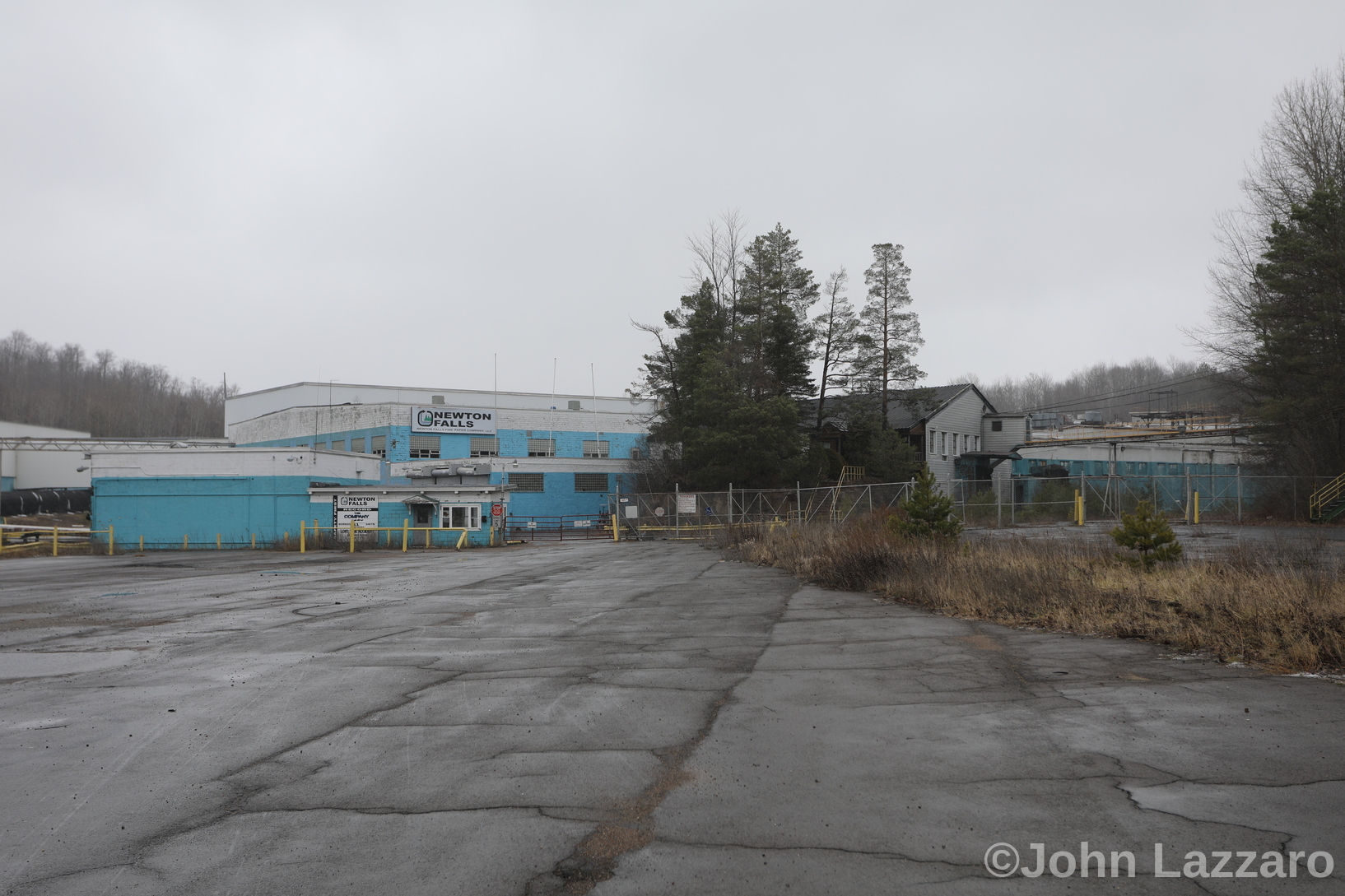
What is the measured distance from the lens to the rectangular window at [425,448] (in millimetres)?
56688

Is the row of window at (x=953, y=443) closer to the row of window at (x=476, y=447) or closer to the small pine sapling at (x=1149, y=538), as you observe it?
the row of window at (x=476, y=447)

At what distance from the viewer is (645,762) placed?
18.1 ft

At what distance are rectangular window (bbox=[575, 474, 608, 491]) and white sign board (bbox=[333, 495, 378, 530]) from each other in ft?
→ 71.5

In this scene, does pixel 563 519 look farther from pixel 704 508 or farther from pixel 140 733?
pixel 140 733

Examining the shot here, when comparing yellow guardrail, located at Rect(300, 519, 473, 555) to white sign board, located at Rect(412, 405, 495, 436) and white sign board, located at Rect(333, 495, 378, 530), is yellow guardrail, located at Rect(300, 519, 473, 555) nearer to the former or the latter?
white sign board, located at Rect(333, 495, 378, 530)

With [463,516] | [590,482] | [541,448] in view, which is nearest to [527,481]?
[541,448]

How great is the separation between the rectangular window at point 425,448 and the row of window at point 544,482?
17.7 ft

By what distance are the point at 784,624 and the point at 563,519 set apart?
4604 cm

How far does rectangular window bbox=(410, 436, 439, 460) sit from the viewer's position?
56688 millimetres

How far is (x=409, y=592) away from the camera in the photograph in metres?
17.1

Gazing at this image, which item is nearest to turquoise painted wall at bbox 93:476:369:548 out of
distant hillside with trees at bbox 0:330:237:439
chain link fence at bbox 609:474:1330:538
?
chain link fence at bbox 609:474:1330:538

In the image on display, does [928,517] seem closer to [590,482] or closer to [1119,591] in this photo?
[1119,591]

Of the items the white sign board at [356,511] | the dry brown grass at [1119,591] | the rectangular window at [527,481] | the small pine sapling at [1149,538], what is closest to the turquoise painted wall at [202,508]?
the white sign board at [356,511]

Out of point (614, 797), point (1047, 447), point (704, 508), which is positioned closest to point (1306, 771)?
point (614, 797)
